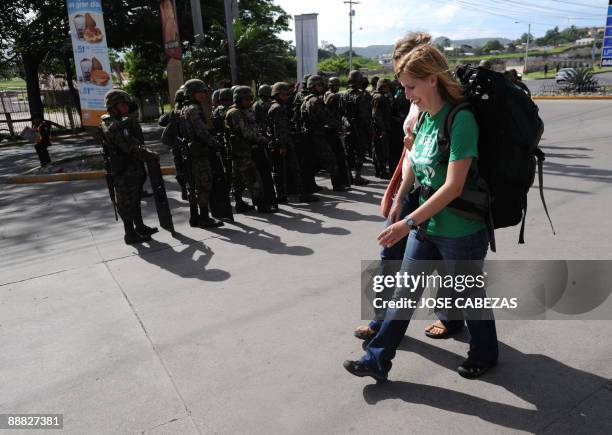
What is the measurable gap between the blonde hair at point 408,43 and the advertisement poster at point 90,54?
9662mm

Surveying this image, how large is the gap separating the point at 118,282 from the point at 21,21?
17270 mm

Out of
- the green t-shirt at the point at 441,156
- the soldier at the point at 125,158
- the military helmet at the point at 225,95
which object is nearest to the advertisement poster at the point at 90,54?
the military helmet at the point at 225,95

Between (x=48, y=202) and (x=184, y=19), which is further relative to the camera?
(x=184, y=19)

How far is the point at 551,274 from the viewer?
13.4ft

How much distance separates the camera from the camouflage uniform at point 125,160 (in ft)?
16.4

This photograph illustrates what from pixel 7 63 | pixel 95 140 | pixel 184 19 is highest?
pixel 184 19

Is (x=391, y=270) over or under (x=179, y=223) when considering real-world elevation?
over

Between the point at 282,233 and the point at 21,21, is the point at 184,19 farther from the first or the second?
the point at 282,233

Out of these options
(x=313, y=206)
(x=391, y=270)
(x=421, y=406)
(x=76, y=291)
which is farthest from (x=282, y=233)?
(x=421, y=406)

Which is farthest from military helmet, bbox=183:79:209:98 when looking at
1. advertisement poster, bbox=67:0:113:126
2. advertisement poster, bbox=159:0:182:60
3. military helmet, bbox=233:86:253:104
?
advertisement poster, bbox=67:0:113:126

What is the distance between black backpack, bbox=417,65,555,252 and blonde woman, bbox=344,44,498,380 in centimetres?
6

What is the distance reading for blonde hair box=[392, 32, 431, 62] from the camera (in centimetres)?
233

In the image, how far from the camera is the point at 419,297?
248 centimetres

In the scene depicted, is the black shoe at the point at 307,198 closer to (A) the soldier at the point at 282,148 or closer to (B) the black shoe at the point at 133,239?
(A) the soldier at the point at 282,148
